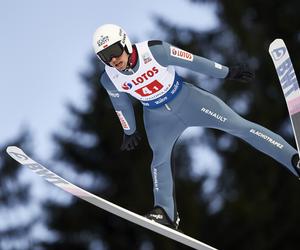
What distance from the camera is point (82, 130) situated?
2180 cm

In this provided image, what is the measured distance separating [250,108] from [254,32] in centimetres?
189

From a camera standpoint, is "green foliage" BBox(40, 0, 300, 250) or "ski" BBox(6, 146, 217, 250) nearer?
"ski" BBox(6, 146, 217, 250)

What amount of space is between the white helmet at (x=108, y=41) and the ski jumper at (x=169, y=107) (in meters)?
0.30

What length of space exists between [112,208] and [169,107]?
3.36 ft

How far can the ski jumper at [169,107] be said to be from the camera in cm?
668

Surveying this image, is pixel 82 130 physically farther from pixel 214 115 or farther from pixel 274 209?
pixel 214 115

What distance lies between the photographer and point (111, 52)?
250 inches

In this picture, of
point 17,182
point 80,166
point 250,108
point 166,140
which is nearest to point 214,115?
point 166,140

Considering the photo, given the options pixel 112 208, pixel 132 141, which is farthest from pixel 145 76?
pixel 112 208

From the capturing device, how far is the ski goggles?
20.8 ft

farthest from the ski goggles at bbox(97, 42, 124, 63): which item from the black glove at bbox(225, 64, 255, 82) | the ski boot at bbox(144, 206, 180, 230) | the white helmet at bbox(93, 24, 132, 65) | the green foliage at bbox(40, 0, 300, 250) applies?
the green foliage at bbox(40, 0, 300, 250)

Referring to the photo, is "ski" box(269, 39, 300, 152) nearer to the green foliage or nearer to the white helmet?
the white helmet

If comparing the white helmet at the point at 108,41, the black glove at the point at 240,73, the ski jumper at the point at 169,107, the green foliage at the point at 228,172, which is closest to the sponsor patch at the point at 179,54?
the ski jumper at the point at 169,107

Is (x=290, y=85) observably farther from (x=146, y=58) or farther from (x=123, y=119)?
(x=123, y=119)
